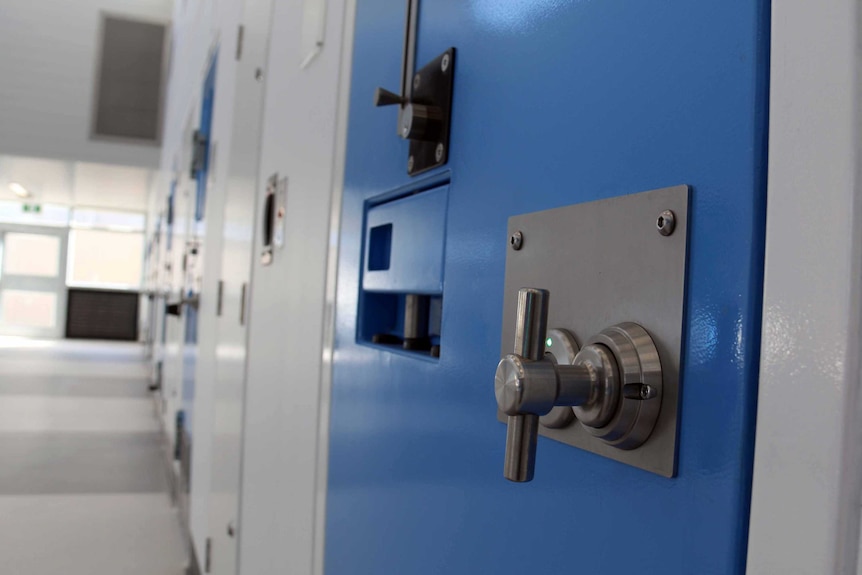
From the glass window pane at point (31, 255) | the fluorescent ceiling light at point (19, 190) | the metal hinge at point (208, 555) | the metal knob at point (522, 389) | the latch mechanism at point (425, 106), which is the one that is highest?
the fluorescent ceiling light at point (19, 190)

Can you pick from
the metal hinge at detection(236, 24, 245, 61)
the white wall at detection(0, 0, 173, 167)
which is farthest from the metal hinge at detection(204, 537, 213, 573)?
the white wall at detection(0, 0, 173, 167)

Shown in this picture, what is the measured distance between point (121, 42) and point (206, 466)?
315 inches

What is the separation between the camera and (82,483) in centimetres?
377

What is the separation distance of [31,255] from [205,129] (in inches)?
443

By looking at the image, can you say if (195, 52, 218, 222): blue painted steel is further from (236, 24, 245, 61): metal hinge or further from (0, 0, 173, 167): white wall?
(0, 0, 173, 167): white wall

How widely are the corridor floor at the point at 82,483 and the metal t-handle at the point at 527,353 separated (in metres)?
2.68

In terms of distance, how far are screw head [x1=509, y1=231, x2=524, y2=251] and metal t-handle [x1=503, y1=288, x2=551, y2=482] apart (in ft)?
0.57

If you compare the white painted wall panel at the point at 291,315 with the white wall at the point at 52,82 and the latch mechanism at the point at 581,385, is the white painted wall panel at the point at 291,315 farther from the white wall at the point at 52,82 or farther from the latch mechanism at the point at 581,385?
the white wall at the point at 52,82

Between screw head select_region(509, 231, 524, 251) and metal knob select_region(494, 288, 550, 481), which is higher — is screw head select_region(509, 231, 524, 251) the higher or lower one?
the higher one

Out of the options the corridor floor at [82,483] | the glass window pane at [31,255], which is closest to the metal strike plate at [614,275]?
the corridor floor at [82,483]

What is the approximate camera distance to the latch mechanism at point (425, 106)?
2.47 ft

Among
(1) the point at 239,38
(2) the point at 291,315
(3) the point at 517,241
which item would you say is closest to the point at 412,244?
(3) the point at 517,241

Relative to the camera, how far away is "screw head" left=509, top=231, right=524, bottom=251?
1.94 ft

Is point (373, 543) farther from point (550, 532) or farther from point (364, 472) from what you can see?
point (550, 532)
